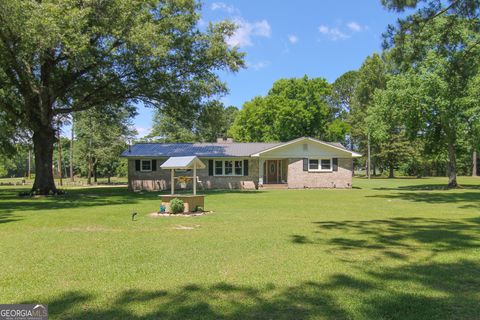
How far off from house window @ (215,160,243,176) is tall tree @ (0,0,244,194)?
7.98m

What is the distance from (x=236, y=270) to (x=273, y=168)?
3064 centimetres

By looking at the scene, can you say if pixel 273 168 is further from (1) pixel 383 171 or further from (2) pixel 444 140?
(1) pixel 383 171

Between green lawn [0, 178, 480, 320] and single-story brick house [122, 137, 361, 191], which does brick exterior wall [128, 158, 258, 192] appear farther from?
green lawn [0, 178, 480, 320]

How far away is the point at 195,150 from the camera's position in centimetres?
3425

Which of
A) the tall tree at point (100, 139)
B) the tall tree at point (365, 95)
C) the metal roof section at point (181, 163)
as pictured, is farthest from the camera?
the tall tree at point (365, 95)

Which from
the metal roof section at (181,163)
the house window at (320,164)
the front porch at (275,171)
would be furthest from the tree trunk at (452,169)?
the metal roof section at (181,163)

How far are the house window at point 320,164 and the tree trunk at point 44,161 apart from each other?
18.9 metres

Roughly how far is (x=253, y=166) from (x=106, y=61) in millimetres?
15131

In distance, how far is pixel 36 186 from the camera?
958 inches

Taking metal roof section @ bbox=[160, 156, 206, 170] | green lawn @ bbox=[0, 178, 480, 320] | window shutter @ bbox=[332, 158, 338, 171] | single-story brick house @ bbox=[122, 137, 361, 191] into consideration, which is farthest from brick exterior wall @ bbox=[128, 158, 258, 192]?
green lawn @ bbox=[0, 178, 480, 320]

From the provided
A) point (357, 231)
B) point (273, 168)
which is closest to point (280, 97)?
point (273, 168)

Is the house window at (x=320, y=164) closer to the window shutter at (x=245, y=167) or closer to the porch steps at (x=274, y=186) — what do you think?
the porch steps at (x=274, y=186)

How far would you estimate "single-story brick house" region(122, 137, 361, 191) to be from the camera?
32625 millimetres

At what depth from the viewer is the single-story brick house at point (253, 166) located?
107 ft
